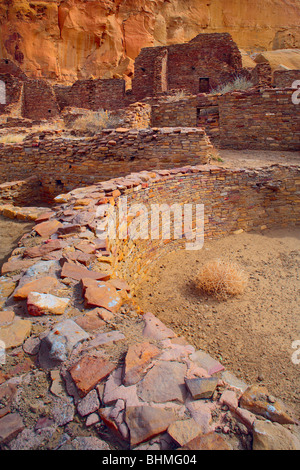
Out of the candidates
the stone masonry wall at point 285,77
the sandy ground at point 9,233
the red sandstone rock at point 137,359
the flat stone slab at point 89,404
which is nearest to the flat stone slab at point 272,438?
the red sandstone rock at point 137,359

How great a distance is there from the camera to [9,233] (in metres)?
4.68

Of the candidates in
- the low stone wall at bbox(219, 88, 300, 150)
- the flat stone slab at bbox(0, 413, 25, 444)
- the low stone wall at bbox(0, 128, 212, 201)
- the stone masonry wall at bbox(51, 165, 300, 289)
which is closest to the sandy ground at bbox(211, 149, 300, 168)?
the low stone wall at bbox(219, 88, 300, 150)

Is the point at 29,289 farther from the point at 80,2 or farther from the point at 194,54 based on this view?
the point at 80,2

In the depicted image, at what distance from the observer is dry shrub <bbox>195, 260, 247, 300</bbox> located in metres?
4.04

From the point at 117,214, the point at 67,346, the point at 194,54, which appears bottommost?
the point at 67,346

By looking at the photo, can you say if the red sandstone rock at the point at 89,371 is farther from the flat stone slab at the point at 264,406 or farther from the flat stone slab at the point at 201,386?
the flat stone slab at the point at 264,406

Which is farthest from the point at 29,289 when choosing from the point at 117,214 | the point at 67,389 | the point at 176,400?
the point at 117,214

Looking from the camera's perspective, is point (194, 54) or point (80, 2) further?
point (80, 2)

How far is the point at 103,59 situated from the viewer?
21.4 metres

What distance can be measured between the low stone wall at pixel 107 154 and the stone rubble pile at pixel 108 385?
4.86 m

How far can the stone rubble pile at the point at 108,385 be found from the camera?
1.35m

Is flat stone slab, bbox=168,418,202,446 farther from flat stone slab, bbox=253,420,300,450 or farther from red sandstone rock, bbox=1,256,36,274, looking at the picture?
red sandstone rock, bbox=1,256,36,274

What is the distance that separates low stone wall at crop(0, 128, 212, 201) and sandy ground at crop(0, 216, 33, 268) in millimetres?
2310

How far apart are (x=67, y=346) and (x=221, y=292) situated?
2710mm
